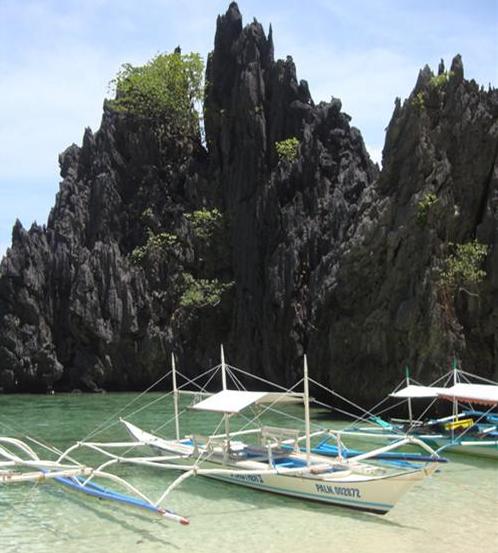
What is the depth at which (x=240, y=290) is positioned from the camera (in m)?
61.2

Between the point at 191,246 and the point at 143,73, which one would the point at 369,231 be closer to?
the point at 191,246

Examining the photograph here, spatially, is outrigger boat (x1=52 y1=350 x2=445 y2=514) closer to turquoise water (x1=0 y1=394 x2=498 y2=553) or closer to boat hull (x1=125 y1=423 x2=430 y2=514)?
boat hull (x1=125 y1=423 x2=430 y2=514)

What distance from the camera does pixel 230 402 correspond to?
75.2ft

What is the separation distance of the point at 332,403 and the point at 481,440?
19.5m

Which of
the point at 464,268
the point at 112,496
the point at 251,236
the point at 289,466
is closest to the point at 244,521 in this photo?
the point at 112,496

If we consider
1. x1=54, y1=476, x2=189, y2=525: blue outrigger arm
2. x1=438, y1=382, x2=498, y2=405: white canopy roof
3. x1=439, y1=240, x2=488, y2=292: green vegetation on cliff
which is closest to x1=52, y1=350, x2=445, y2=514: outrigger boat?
x1=54, y1=476, x2=189, y2=525: blue outrigger arm

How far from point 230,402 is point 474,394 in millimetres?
10233

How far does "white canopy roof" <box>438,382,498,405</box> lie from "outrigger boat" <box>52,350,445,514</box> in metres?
3.54

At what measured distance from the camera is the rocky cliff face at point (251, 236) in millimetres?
41875

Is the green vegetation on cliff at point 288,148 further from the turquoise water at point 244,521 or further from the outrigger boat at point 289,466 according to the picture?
the turquoise water at point 244,521

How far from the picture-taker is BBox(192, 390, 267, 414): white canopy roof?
2222 cm

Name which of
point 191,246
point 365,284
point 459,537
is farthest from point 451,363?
point 191,246

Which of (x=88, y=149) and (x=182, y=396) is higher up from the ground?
(x=88, y=149)

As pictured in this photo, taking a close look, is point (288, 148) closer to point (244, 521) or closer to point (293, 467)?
point (293, 467)
